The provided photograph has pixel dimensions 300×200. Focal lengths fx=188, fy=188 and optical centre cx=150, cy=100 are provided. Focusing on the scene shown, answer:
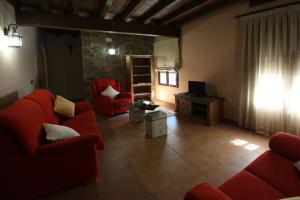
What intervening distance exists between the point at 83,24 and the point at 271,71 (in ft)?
12.5

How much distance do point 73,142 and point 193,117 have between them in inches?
125

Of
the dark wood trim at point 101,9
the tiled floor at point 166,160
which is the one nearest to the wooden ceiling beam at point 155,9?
the dark wood trim at point 101,9

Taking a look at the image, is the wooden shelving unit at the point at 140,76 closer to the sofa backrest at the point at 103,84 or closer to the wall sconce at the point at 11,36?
the sofa backrest at the point at 103,84

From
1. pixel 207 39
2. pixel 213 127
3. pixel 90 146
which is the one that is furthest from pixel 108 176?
pixel 207 39

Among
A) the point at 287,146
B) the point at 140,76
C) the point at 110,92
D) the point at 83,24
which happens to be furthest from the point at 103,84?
the point at 287,146

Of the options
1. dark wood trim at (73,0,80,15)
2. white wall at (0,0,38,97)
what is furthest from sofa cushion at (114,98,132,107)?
dark wood trim at (73,0,80,15)

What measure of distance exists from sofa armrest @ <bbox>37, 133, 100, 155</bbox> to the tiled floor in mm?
531

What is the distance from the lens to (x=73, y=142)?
80.4 inches

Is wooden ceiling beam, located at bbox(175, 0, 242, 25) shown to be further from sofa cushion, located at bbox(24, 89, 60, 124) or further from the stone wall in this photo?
sofa cushion, located at bbox(24, 89, 60, 124)

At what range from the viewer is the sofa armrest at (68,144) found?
6.43 ft

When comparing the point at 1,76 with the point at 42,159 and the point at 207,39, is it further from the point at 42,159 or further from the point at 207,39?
the point at 207,39

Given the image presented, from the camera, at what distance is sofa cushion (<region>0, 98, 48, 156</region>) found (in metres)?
1.75

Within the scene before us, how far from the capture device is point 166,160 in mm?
2738

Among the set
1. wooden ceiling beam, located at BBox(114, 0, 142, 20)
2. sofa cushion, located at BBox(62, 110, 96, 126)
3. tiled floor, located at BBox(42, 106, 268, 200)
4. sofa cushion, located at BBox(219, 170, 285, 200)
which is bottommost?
tiled floor, located at BBox(42, 106, 268, 200)
